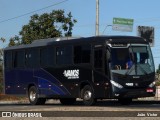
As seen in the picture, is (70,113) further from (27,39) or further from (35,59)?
(27,39)

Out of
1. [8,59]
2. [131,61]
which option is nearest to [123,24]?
[8,59]

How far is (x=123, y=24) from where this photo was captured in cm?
4219

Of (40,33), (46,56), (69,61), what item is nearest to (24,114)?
(69,61)

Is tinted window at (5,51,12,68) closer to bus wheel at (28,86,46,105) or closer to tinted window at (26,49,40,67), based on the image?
tinted window at (26,49,40,67)

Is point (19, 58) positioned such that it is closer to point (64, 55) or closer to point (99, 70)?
point (64, 55)

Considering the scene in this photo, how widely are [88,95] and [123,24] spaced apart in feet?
57.6

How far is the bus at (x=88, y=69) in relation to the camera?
959 inches

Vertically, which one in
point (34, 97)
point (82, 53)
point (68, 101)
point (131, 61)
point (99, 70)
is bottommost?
point (68, 101)

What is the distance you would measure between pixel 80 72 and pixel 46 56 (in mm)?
3391

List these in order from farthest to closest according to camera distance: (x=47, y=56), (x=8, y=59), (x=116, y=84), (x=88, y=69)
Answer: (x=8, y=59)
(x=47, y=56)
(x=88, y=69)
(x=116, y=84)

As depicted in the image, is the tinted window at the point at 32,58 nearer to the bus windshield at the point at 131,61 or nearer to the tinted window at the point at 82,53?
the tinted window at the point at 82,53

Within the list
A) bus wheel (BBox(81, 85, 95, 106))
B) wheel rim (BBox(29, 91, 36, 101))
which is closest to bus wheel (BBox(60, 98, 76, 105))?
wheel rim (BBox(29, 91, 36, 101))

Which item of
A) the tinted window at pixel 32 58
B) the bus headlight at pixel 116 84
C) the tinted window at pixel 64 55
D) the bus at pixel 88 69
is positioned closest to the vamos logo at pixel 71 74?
the bus at pixel 88 69

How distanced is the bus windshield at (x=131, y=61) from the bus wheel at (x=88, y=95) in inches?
72.4
